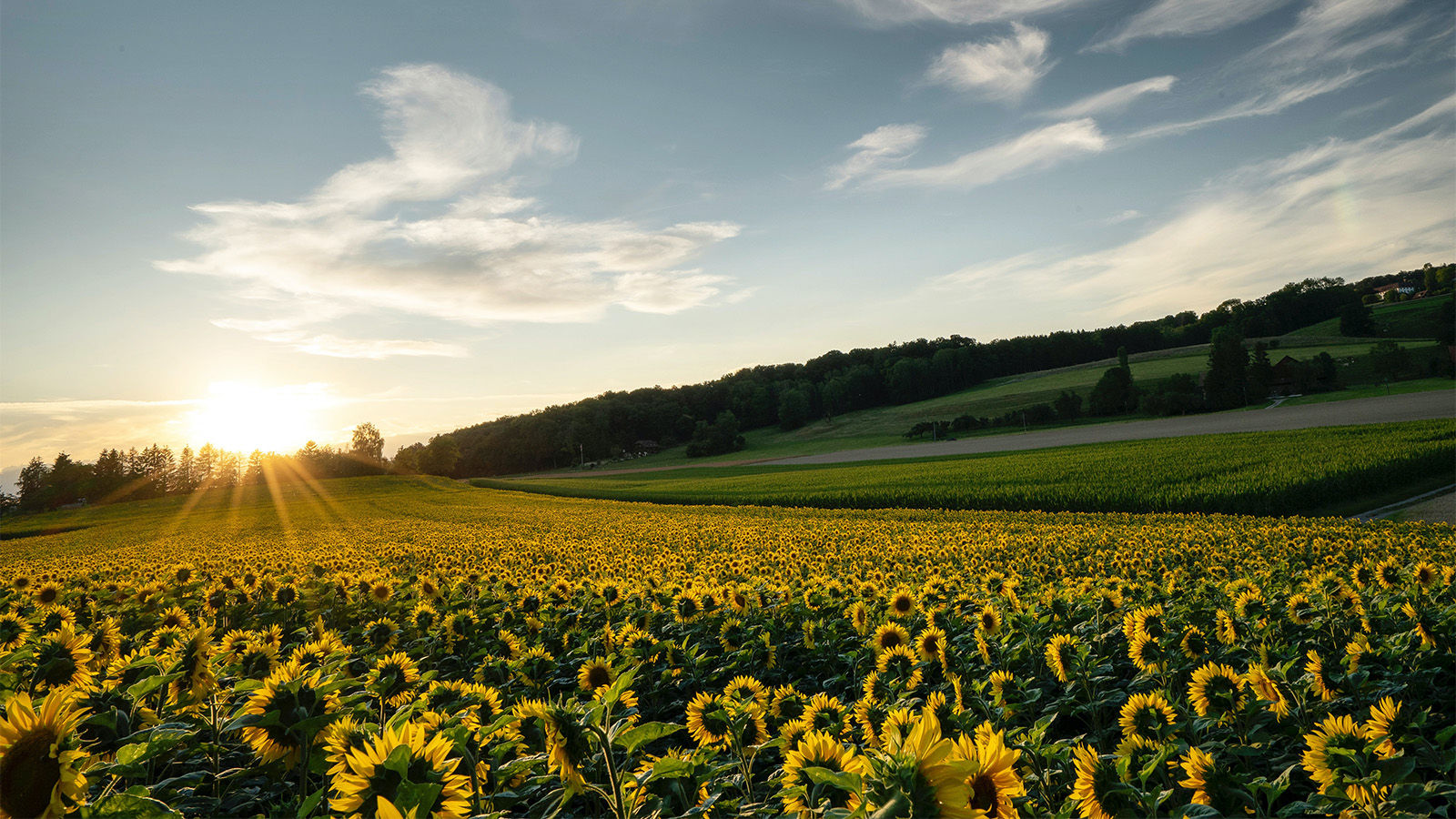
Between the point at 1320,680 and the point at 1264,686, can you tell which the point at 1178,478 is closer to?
the point at 1320,680

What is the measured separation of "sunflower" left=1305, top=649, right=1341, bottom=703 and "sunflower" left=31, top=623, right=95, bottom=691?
→ 526 centimetres

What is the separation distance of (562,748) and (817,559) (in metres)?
7.88

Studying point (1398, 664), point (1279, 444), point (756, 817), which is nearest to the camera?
point (756, 817)

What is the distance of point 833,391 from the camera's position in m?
115

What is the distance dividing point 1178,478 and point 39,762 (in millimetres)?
29209

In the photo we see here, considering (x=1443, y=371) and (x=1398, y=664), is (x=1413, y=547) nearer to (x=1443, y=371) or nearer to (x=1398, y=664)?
(x=1398, y=664)

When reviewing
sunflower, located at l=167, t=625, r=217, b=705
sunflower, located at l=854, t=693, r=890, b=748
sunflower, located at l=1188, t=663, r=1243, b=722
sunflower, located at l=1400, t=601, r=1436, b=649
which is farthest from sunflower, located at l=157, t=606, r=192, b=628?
sunflower, located at l=1400, t=601, r=1436, b=649

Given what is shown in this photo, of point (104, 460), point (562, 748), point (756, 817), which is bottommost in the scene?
point (756, 817)

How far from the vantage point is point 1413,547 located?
28.9ft

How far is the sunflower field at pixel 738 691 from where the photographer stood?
1584 mm

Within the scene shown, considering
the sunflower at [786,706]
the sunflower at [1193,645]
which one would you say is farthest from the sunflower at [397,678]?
the sunflower at [1193,645]

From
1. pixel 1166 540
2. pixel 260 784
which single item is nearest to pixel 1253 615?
pixel 260 784

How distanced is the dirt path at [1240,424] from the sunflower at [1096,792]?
162 feet

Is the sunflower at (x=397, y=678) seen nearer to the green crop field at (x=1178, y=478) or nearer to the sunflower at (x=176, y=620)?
the sunflower at (x=176, y=620)
